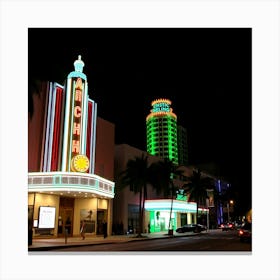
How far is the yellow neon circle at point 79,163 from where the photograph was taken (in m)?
30.2

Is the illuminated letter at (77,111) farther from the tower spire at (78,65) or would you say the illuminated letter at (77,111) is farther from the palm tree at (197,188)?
the palm tree at (197,188)

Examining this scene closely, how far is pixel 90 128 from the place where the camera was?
34.4m

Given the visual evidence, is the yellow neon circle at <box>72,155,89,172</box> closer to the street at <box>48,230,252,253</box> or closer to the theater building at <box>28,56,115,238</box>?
the theater building at <box>28,56,115,238</box>

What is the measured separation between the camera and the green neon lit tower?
130500 millimetres

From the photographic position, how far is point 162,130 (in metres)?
133

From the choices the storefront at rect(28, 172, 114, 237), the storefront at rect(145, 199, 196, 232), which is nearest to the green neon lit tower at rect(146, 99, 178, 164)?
the storefront at rect(145, 199, 196, 232)

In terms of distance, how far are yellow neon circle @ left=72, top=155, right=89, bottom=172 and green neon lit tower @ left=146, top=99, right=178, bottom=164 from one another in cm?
9849

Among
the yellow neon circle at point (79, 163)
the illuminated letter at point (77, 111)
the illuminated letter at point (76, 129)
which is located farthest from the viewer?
the illuminated letter at point (77, 111)

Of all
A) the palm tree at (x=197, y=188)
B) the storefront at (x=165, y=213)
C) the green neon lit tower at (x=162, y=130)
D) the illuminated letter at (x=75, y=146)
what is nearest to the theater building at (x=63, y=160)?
the illuminated letter at (x=75, y=146)

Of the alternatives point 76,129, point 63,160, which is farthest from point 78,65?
point 63,160

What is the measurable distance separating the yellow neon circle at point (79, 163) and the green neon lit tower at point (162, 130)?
323 feet
